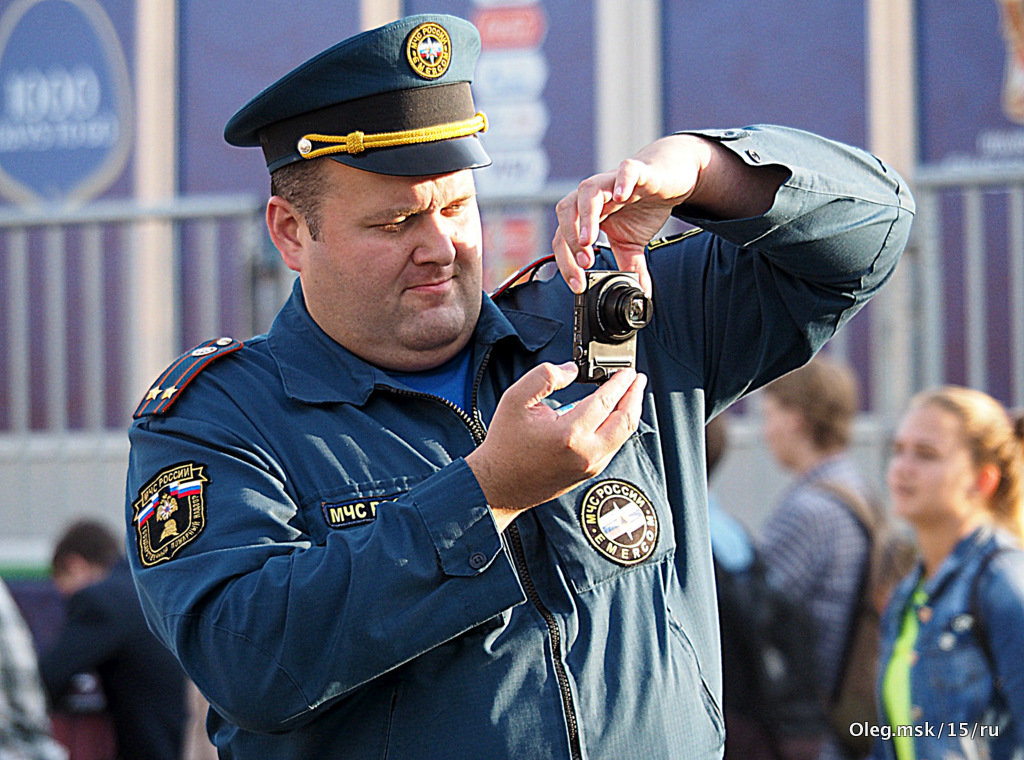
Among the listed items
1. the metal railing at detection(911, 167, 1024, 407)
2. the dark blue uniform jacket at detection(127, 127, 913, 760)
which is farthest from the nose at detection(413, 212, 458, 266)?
the metal railing at detection(911, 167, 1024, 407)

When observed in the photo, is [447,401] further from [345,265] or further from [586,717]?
[586,717]

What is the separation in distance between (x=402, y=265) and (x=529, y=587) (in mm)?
476

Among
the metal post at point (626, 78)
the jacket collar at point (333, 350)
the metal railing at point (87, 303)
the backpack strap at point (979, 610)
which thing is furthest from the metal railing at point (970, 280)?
the jacket collar at point (333, 350)

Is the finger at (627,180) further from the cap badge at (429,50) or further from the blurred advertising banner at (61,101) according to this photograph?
the blurred advertising banner at (61,101)

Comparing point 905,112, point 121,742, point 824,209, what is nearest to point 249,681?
point 824,209

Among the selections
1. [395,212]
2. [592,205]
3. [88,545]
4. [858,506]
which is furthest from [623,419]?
[88,545]

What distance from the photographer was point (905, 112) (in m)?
4.66

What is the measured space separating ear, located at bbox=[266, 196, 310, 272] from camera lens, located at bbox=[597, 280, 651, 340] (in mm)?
530

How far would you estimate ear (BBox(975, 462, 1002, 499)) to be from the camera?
314cm

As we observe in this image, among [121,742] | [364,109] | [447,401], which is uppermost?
[364,109]

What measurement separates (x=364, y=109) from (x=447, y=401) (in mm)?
408

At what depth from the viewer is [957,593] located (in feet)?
9.52

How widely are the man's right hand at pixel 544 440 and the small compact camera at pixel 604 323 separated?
0.07 metres

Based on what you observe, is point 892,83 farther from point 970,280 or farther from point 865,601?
point 865,601
